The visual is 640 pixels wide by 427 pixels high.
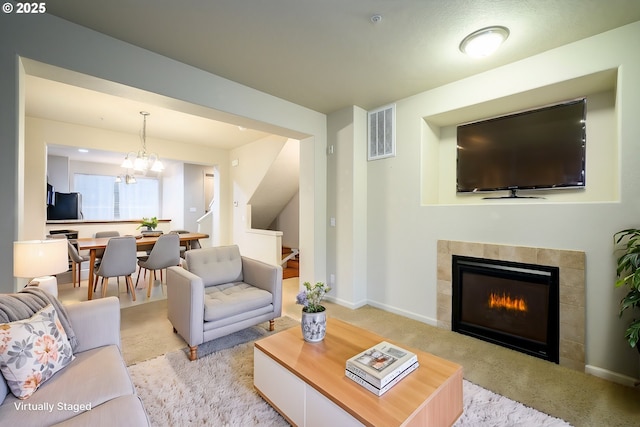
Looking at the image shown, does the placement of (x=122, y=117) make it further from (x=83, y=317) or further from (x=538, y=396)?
(x=538, y=396)

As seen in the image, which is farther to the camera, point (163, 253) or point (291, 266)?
point (291, 266)

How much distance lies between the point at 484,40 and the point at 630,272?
6.58ft

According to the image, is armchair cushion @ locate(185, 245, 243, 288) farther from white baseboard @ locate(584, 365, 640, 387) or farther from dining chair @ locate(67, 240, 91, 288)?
white baseboard @ locate(584, 365, 640, 387)

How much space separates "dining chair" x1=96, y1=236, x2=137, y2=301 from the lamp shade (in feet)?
6.11

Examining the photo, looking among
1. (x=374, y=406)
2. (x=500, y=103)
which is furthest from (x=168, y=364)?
(x=500, y=103)

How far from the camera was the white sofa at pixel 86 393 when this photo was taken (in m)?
1.09

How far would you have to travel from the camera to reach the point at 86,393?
1.25 meters

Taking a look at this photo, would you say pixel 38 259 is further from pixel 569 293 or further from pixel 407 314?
pixel 569 293

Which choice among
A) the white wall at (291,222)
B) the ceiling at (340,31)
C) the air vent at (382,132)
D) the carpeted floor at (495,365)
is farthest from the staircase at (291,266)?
the ceiling at (340,31)

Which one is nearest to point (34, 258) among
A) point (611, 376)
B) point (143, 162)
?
point (143, 162)

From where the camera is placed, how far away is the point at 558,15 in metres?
1.93

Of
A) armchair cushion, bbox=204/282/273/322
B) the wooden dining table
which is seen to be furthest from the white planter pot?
the wooden dining table

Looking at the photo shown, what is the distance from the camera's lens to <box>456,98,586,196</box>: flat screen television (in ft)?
8.12

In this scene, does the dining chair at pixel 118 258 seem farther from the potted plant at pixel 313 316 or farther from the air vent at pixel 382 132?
the air vent at pixel 382 132
